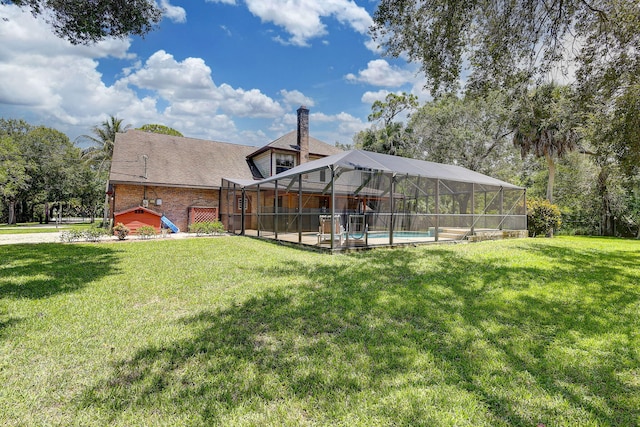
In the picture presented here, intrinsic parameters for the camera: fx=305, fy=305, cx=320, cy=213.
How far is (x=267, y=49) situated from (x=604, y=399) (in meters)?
17.8

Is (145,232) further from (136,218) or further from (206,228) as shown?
(206,228)

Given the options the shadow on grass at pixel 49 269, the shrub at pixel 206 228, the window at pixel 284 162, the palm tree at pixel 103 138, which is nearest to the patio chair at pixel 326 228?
the shrub at pixel 206 228

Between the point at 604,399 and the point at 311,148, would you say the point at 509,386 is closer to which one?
the point at 604,399

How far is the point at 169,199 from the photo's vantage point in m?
16.9

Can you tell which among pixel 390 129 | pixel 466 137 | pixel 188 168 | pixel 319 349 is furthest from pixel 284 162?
pixel 319 349

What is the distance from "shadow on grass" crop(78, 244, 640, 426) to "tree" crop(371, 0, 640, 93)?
4.99m

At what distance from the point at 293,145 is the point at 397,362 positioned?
62.6 ft

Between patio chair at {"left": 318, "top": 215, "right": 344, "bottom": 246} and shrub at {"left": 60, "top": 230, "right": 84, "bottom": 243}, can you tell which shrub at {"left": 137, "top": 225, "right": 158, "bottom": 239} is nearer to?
shrub at {"left": 60, "top": 230, "right": 84, "bottom": 243}

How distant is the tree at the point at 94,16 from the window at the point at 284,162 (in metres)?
12.4

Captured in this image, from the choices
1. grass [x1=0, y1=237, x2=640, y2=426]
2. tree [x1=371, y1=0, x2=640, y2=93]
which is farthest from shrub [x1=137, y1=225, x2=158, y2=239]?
tree [x1=371, y1=0, x2=640, y2=93]

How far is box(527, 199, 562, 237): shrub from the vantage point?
52.5 feet

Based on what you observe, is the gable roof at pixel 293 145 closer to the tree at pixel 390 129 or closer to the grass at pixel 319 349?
the tree at pixel 390 129

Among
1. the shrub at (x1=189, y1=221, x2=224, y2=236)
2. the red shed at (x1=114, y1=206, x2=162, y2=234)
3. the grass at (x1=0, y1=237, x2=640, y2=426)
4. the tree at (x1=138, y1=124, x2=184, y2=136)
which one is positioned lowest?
the grass at (x1=0, y1=237, x2=640, y2=426)

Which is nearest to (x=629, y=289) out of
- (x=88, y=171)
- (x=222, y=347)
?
(x=222, y=347)
